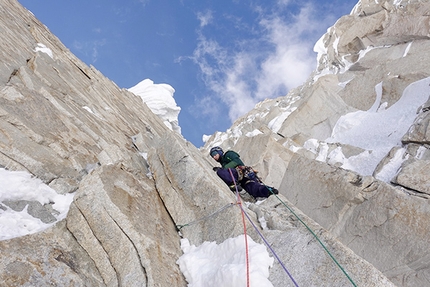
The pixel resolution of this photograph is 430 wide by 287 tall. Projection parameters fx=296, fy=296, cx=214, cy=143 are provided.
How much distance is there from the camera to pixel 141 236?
21.0 ft

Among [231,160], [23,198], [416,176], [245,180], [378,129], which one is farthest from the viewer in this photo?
[378,129]

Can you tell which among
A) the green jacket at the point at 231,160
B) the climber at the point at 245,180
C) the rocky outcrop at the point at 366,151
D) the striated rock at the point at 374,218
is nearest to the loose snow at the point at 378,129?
the rocky outcrop at the point at 366,151

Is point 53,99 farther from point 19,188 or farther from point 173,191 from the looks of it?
point 173,191

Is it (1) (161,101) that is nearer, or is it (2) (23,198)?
(2) (23,198)

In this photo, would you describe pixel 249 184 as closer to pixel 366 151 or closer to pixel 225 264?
pixel 225 264

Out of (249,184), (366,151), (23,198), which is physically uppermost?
(366,151)

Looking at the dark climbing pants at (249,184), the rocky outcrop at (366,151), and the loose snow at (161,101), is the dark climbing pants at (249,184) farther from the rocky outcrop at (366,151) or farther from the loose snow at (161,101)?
the loose snow at (161,101)

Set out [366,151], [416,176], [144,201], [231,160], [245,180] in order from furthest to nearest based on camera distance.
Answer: [366,151] → [416,176] → [231,160] → [245,180] → [144,201]

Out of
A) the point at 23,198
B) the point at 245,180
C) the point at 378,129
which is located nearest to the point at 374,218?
the point at 245,180

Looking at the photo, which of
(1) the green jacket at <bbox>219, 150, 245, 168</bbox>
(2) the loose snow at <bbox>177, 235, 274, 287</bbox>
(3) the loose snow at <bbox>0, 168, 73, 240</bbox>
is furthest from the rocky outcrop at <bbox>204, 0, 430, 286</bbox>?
(3) the loose snow at <bbox>0, 168, 73, 240</bbox>

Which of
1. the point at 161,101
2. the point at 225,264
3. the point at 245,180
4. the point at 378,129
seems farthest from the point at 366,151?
the point at 161,101

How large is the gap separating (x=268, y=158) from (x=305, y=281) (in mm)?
14220

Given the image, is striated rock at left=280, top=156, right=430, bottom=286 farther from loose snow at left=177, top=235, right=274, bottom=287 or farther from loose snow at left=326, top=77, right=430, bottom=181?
loose snow at left=177, top=235, right=274, bottom=287

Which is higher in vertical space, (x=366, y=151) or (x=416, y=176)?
(x=366, y=151)
